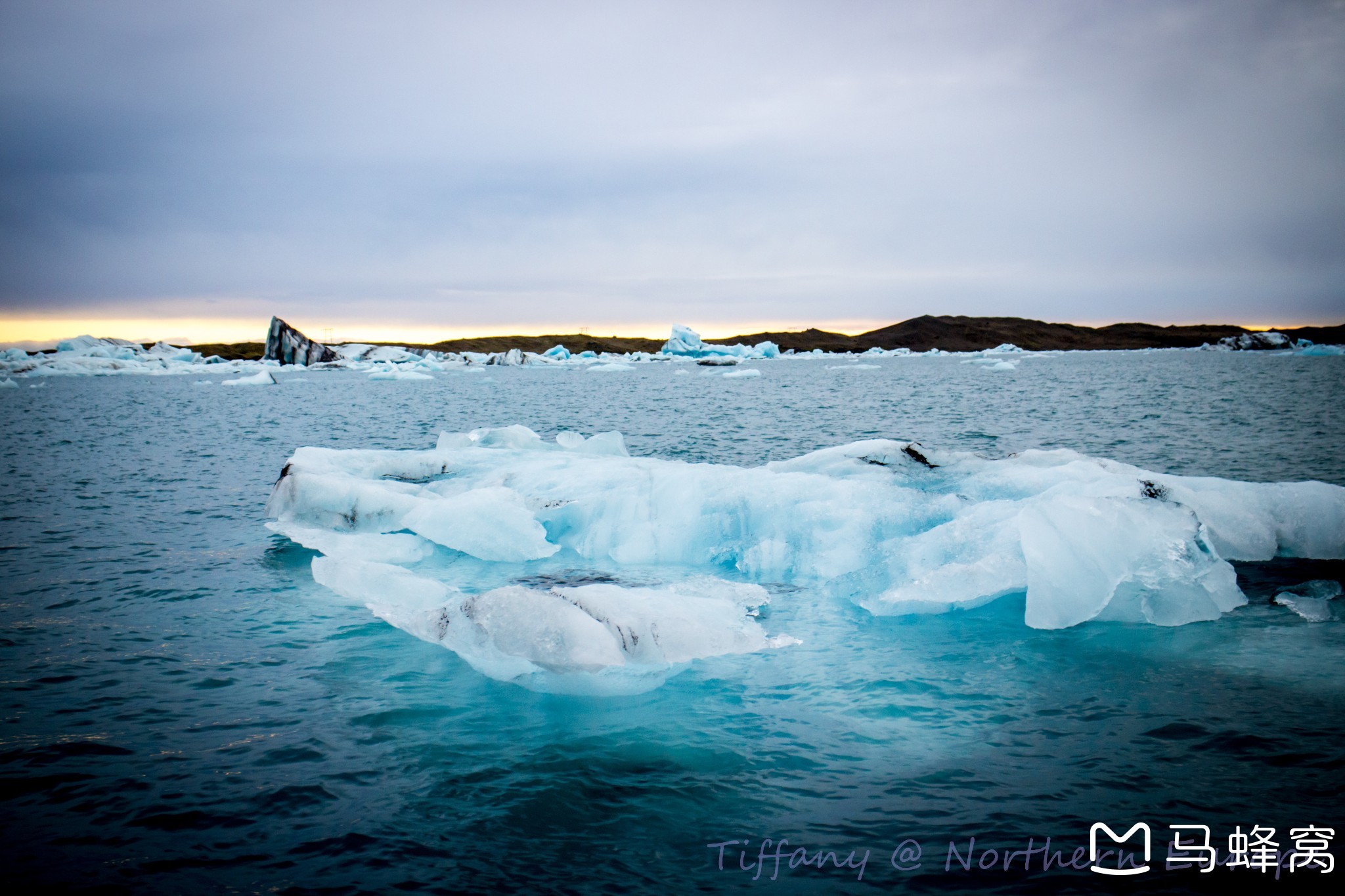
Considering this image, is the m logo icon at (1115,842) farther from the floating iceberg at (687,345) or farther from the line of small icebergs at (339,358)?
the floating iceberg at (687,345)

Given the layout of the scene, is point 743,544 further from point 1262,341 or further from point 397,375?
point 1262,341

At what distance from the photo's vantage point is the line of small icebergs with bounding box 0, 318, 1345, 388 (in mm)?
72062

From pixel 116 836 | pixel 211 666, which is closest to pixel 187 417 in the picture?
pixel 211 666

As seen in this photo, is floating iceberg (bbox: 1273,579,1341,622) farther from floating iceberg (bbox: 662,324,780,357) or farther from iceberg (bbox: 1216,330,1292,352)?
iceberg (bbox: 1216,330,1292,352)

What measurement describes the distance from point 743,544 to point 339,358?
9275cm

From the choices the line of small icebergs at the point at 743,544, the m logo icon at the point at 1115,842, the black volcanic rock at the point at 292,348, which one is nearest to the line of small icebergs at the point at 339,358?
the black volcanic rock at the point at 292,348

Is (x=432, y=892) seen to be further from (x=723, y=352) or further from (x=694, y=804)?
(x=723, y=352)

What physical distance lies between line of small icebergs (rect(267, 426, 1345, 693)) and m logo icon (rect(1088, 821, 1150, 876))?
2560 mm

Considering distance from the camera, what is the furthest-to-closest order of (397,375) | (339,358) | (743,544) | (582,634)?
(339,358), (397,375), (743,544), (582,634)

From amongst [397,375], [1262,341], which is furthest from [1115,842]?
[1262,341]

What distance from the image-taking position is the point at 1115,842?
3.31m

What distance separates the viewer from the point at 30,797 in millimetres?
3625

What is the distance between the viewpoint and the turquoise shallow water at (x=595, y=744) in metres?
3.25

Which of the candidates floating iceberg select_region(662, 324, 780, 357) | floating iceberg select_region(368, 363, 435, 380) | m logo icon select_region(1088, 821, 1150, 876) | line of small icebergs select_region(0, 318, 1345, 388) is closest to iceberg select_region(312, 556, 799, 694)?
m logo icon select_region(1088, 821, 1150, 876)
